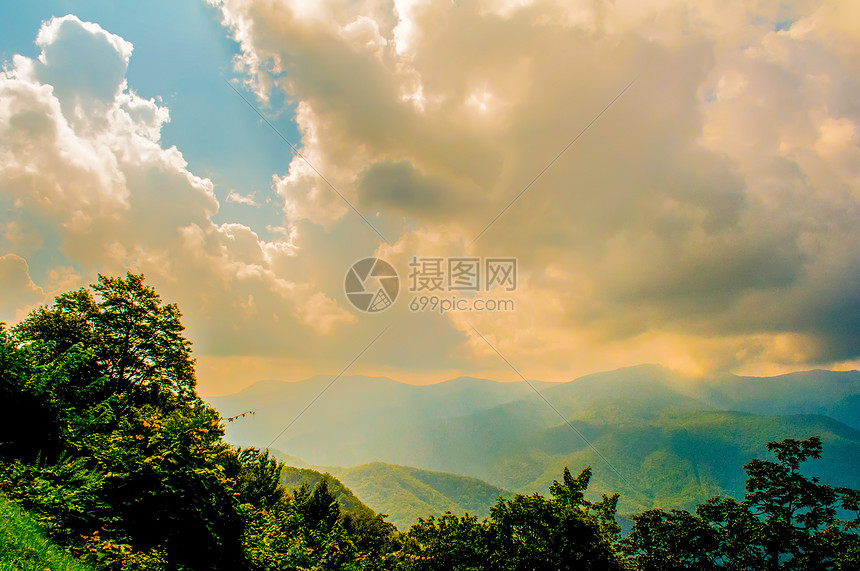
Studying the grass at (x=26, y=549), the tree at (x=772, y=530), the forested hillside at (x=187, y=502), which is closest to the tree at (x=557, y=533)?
the forested hillside at (x=187, y=502)

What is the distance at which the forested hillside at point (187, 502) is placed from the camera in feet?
29.2

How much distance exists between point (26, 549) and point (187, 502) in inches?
135

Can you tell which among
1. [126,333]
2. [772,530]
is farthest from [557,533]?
[126,333]

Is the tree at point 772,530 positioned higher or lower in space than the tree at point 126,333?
lower

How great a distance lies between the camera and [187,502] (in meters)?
9.58

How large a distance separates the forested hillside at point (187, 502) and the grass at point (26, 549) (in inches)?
1.9

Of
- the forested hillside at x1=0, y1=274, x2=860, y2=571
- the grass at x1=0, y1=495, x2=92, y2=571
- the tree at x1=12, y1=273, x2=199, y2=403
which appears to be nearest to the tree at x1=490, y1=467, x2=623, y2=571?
the forested hillside at x1=0, y1=274, x2=860, y2=571

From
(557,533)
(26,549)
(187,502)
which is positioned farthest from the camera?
(557,533)

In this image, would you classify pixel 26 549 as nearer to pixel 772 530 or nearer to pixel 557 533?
pixel 557 533

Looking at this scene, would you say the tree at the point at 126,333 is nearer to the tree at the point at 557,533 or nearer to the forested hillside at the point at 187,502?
the forested hillside at the point at 187,502

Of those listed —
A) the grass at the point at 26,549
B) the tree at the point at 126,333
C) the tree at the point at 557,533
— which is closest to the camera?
the grass at the point at 26,549

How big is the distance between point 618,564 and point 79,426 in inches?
791

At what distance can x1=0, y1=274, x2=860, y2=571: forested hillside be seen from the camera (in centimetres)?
891

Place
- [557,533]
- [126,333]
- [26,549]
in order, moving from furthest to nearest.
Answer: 1. [126,333]
2. [557,533]
3. [26,549]
